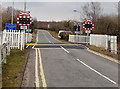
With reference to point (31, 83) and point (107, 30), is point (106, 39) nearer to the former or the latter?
point (31, 83)

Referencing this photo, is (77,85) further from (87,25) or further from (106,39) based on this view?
(87,25)

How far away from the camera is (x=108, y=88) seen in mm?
8000

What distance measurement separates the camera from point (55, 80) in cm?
909

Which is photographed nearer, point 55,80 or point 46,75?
point 55,80

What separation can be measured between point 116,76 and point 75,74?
71.7 inches

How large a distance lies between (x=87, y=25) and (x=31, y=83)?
23255 millimetres

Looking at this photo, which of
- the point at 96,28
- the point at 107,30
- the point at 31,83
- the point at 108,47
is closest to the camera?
the point at 31,83

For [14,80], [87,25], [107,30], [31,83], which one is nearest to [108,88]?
[31,83]

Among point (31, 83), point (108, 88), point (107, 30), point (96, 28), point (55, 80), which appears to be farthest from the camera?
point (96, 28)

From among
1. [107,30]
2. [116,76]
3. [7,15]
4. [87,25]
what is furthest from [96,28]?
[116,76]

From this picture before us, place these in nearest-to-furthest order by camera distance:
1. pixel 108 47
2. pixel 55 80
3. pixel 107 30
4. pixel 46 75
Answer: pixel 55 80
pixel 46 75
pixel 108 47
pixel 107 30

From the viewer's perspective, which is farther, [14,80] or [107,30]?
[107,30]

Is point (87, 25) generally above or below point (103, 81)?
above

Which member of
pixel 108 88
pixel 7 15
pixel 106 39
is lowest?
pixel 108 88
